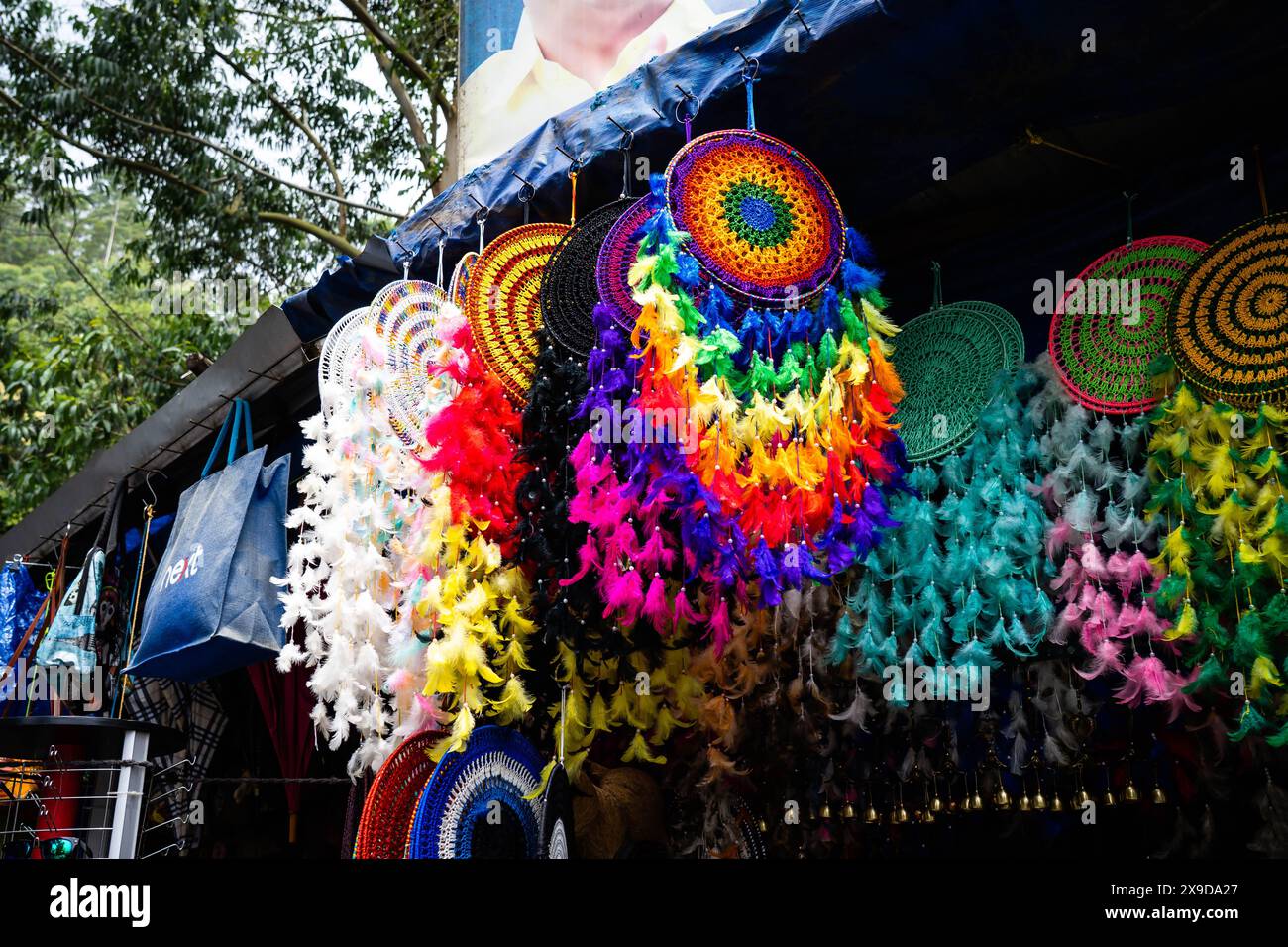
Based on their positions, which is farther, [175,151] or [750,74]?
[175,151]

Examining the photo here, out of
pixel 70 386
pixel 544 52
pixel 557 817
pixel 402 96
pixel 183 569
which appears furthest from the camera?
pixel 402 96

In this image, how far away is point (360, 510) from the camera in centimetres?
402

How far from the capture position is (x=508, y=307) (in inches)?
143

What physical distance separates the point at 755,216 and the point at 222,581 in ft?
7.76

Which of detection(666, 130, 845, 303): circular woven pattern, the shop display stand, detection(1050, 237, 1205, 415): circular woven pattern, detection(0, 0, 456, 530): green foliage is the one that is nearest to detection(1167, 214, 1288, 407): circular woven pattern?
detection(1050, 237, 1205, 415): circular woven pattern

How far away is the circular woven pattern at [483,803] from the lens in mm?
3398

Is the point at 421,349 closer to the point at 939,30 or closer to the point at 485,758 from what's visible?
the point at 485,758

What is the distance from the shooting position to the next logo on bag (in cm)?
431

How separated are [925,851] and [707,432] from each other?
5.87 feet

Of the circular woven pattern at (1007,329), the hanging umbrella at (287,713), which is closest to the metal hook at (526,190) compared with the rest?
the circular woven pattern at (1007,329)

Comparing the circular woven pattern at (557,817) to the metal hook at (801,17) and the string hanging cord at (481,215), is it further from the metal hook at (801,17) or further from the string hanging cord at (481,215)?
the metal hook at (801,17)

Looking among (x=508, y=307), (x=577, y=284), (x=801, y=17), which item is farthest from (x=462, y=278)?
(x=801, y=17)

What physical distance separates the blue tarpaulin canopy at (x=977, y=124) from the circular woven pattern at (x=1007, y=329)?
3.3 inches

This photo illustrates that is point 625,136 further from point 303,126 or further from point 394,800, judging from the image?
point 303,126
